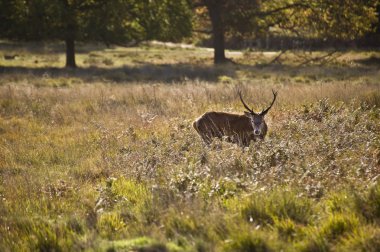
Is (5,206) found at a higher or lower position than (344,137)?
lower

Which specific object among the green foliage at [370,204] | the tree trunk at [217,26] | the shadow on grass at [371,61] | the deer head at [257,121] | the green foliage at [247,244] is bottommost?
the green foliage at [247,244]

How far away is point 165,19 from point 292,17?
Answer: 25.5 ft

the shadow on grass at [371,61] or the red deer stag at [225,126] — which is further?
the shadow on grass at [371,61]

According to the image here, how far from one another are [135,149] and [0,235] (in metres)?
3.88

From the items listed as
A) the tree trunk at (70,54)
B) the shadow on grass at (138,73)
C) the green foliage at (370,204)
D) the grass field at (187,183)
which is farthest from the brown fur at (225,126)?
the tree trunk at (70,54)

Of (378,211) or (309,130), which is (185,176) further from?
(309,130)

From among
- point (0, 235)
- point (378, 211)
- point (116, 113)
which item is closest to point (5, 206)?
point (0, 235)

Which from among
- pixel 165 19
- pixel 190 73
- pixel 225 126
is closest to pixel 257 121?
pixel 225 126

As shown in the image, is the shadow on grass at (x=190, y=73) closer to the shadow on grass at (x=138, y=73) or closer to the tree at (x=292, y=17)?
the shadow on grass at (x=138, y=73)

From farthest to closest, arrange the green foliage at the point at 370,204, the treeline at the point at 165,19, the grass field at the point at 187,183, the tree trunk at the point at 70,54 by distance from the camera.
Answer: the tree trunk at the point at 70,54 → the treeline at the point at 165,19 → the green foliage at the point at 370,204 → the grass field at the point at 187,183

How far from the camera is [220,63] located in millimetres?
30266

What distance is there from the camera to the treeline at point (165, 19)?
27.7m

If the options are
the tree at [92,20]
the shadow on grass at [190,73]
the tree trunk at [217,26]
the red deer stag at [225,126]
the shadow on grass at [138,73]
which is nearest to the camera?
the red deer stag at [225,126]

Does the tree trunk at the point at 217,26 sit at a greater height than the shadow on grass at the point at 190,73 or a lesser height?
greater
